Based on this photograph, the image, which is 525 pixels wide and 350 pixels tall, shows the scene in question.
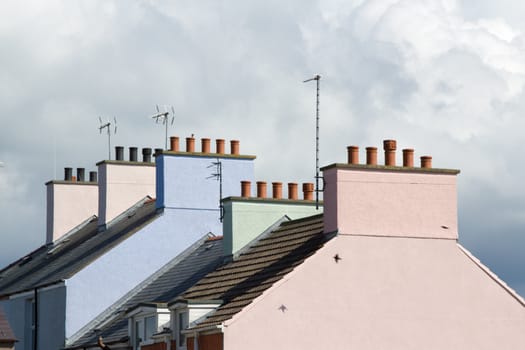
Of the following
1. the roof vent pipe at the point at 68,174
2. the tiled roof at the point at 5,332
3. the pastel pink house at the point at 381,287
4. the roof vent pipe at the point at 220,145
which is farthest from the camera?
the roof vent pipe at the point at 68,174

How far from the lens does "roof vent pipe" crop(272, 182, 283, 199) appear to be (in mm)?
52003

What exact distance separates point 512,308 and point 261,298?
7.42 meters

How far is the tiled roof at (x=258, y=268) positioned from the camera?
146 feet

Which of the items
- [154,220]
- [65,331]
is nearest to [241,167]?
[154,220]

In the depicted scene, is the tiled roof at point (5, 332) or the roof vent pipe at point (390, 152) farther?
the tiled roof at point (5, 332)

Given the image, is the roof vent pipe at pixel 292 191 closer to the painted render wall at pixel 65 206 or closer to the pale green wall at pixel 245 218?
the pale green wall at pixel 245 218

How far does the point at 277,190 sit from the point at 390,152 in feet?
24.2

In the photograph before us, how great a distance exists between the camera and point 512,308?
4544 centimetres

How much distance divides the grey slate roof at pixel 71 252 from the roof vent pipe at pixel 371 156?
13305mm

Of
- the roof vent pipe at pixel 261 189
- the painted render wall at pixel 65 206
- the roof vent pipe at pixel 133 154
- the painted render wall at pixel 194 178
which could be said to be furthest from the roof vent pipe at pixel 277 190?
the painted render wall at pixel 65 206

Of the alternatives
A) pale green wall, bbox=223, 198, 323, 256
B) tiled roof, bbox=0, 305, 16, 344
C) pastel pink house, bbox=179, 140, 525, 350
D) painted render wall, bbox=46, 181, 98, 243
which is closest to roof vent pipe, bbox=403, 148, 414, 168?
pastel pink house, bbox=179, 140, 525, 350

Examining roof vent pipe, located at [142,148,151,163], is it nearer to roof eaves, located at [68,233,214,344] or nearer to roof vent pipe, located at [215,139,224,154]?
roof vent pipe, located at [215,139,224,154]

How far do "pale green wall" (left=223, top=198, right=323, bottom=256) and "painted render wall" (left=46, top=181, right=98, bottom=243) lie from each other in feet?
59.4

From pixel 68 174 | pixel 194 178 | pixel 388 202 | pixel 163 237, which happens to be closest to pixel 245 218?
pixel 163 237
